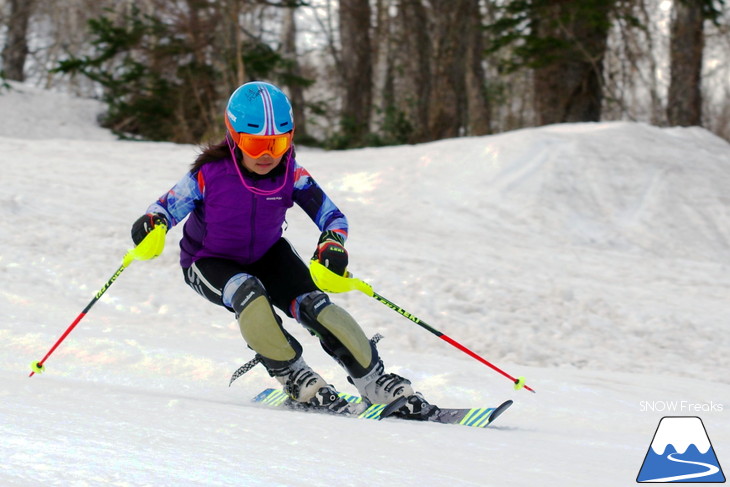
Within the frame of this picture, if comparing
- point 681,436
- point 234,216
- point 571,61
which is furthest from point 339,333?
point 571,61

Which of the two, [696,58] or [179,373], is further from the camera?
[696,58]

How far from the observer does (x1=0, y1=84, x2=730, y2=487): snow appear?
2.43 meters

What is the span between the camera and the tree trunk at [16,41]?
2089cm

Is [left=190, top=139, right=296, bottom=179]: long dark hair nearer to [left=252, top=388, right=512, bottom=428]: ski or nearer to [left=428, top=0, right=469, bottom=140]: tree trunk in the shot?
[left=252, top=388, right=512, bottom=428]: ski

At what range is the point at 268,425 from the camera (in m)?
2.87

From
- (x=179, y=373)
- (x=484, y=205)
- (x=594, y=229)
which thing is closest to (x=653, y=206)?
(x=594, y=229)

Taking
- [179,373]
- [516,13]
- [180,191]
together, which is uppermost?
[516,13]

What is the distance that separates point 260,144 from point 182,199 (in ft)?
1.63

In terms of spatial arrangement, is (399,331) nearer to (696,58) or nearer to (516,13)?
(516,13)

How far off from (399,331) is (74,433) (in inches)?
162

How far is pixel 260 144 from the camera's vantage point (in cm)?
379

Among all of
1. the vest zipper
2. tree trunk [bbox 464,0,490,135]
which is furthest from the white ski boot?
tree trunk [bbox 464,0,490,135]

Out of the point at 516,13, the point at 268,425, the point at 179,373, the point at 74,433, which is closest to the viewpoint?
the point at 74,433

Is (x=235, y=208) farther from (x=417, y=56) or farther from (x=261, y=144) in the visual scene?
(x=417, y=56)
